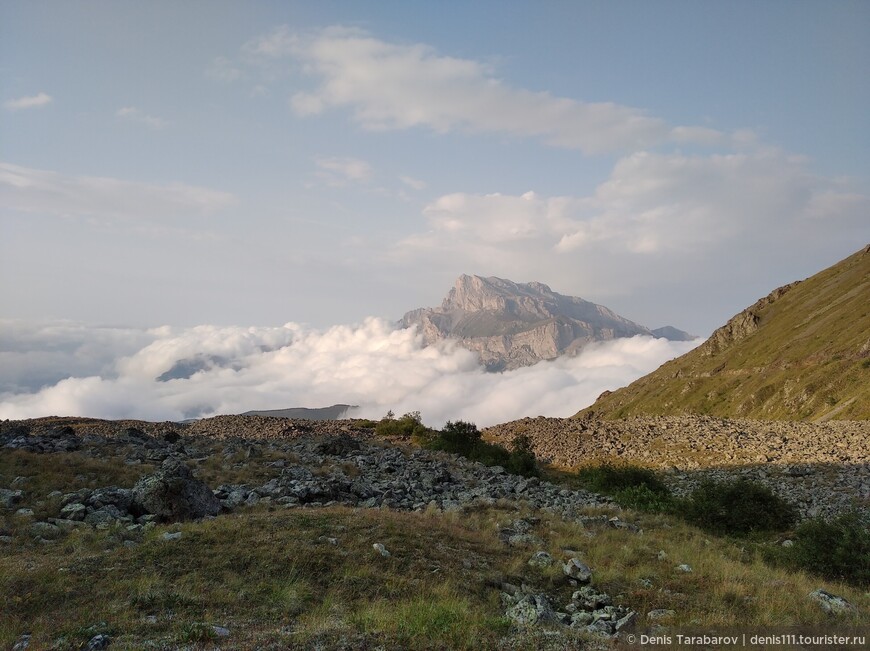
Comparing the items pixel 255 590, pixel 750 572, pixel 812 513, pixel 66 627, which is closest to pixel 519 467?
pixel 812 513

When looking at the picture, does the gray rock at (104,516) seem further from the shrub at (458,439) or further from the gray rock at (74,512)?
the shrub at (458,439)

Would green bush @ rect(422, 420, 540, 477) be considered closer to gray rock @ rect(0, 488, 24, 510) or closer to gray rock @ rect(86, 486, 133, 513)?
gray rock @ rect(86, 486, 133, 513)

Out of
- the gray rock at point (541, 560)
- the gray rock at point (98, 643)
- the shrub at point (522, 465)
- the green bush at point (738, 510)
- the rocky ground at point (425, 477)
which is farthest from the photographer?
the shrub at point (522, 465)

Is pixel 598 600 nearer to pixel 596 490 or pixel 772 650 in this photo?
pixel 772 650

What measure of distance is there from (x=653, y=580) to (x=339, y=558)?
8.79 m

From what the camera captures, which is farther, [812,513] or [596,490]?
[596,490]

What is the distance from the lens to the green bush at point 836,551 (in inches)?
645

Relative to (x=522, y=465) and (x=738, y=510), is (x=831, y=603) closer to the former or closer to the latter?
(x=738, y=510)

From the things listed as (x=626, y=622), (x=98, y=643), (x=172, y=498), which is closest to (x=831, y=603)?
(x=626, y=622)

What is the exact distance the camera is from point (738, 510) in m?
24.4

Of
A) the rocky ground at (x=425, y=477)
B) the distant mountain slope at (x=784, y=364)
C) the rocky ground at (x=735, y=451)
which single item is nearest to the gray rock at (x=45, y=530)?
the rocky ground at (x=425, y=477)

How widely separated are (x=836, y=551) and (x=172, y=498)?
73.1 feet

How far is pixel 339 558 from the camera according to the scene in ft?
43.3

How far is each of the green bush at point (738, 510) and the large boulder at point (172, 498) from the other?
21652mm
